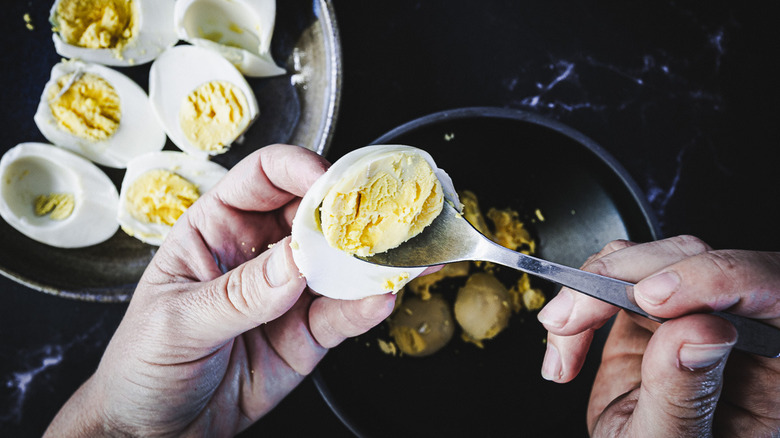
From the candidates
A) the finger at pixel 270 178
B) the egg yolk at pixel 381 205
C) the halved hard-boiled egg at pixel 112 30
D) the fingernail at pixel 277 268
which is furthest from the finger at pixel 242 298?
the halved hard-boiled egg at pixel 112 30

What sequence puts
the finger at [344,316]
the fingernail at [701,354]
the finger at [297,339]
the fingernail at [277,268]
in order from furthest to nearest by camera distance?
the finger at [297,339]
the finger at [344,316]
the fingernail at [277,268]
the fingernail at [701,354]

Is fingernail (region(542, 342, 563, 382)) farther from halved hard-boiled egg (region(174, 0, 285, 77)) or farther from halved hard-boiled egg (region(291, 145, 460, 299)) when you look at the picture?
halved hard-boiled egg (region(174, 0, 285, 77))

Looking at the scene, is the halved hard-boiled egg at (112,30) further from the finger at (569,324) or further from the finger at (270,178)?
the finger at (569,324)

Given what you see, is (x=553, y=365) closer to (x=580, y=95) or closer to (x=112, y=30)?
(x=580, y=95)

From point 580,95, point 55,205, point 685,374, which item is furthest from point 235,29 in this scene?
point 685,374

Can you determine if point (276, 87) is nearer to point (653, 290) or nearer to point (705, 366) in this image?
point (653, 290)

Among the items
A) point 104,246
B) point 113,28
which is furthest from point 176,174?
point 113,28
